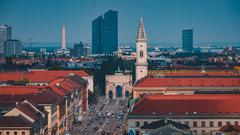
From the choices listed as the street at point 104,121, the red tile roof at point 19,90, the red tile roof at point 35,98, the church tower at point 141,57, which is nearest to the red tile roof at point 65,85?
the red tile roof at point 19,90

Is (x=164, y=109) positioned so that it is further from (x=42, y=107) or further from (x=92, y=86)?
(x=92, y=86)

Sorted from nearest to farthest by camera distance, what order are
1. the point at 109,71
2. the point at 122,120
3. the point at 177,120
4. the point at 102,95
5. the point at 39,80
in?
the point at 177,120, the point at 122,120, the point at 39,80, the point at 102,95, the point at 109,71

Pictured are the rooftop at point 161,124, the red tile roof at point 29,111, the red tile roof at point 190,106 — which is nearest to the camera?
the rooftop at point 161,124

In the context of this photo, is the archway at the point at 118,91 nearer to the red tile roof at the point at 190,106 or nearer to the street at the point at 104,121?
the street at the point at 104,121

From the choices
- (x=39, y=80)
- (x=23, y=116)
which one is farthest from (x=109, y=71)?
(x=23, y=116)

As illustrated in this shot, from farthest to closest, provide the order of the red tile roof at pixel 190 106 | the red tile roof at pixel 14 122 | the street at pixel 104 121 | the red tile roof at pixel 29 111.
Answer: the street at pixel 104 121 → the red tile roof at pixel 190 106 → the red tile roof at pixel 29 111 → the red tile roof at pixel 14 122
